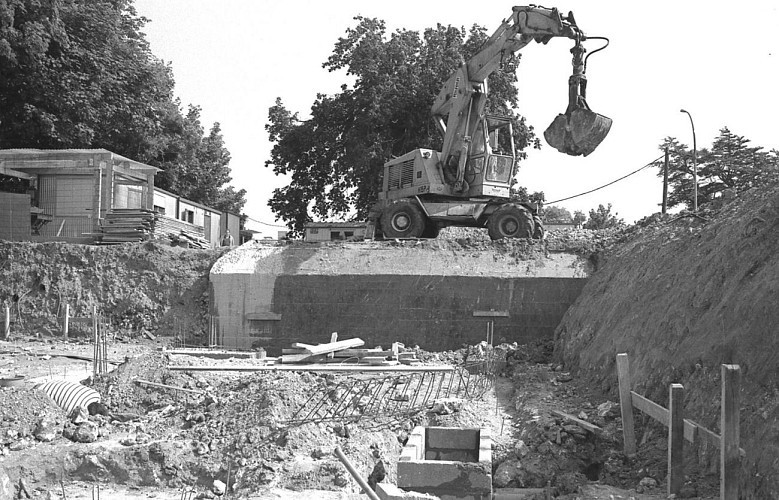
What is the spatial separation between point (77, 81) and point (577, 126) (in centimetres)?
2091

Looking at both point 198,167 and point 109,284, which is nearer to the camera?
point 109,284

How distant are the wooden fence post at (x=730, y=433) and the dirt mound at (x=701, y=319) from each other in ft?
0.99

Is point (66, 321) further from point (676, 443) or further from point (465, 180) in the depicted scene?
point (676, 443)

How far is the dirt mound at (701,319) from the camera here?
7.37 metres

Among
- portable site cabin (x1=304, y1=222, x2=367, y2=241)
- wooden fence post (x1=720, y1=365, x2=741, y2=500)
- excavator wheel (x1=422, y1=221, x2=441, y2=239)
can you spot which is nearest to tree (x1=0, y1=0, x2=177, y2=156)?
portable site cabin (x1=304, y1=222, x2=367, y2=241)

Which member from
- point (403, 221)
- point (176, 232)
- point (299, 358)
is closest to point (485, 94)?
point (403, 221)

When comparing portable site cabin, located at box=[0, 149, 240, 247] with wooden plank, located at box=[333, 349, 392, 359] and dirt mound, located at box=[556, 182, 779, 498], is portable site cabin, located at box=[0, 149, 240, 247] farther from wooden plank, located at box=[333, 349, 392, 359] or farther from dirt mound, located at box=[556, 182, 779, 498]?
dirt mound, located at box=[556, 182, 779, 498]

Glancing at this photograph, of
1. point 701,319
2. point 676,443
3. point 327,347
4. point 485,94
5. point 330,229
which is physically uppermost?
point 485,94

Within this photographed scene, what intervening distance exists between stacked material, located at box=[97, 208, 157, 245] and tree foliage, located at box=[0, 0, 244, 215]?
24.1 ft

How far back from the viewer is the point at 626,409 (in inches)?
359

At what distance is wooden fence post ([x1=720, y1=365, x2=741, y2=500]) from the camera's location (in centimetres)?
641

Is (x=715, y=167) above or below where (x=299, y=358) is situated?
above

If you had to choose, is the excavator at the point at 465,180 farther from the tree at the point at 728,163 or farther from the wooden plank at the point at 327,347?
the tree at the point at 728,163

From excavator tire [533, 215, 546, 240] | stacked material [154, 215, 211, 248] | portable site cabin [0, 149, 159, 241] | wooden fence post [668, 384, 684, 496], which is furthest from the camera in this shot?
portable site cabin [0, 149, 159, 241]
